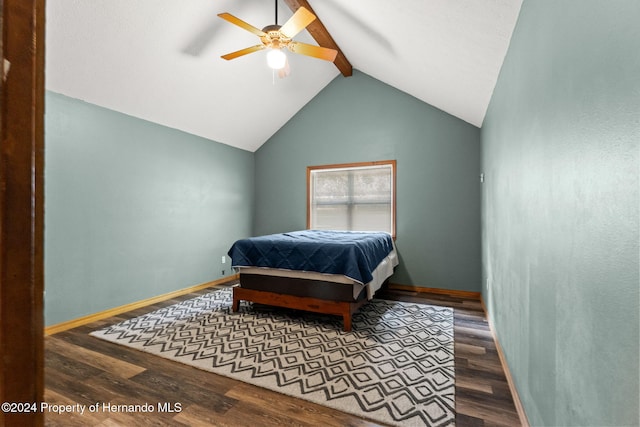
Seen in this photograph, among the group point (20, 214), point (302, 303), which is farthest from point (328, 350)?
point (20, 214)

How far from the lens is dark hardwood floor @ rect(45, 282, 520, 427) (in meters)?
1.53

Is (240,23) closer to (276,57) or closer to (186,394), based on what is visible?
(276,57)

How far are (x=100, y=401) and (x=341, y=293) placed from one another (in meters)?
1.81

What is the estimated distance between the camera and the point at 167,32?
8.98 feet

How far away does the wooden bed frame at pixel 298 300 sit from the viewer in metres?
2.67

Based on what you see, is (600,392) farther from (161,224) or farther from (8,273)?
(161,224)

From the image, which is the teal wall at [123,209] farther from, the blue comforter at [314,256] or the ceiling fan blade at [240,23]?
the ceiling fan blade at [240,23]

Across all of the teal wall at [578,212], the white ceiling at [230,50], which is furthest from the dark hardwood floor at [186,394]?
the white ceiling at [230,50]

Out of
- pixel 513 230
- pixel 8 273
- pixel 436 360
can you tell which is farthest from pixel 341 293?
pixel 8 273

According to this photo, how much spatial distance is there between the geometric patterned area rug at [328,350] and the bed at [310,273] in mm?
222

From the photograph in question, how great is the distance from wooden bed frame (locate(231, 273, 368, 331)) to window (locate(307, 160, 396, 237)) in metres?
1.80

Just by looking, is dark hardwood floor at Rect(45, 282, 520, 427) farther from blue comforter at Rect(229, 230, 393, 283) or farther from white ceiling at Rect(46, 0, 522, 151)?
white ceiling at Rect(46, 0, 522, 151)

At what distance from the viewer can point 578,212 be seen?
34.9 inches

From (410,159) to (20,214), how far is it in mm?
4254
